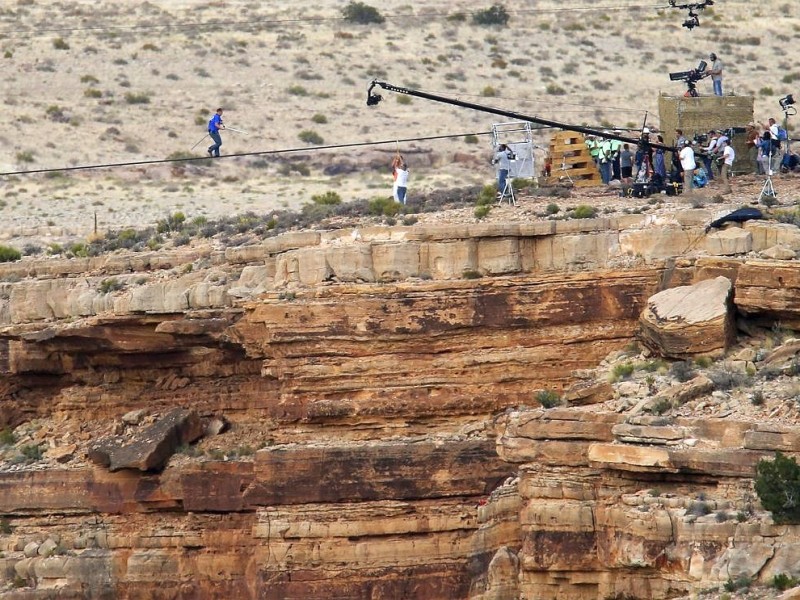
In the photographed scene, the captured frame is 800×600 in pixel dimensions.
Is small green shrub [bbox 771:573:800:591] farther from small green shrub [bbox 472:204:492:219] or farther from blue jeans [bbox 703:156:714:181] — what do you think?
blue jeans [bbox 703:156:714:181]

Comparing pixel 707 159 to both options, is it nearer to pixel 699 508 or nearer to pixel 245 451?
pixel 245 451

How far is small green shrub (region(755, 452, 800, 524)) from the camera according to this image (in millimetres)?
36375

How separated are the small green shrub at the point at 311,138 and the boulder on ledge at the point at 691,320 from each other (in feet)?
120

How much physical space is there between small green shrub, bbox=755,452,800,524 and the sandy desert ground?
33963 mm

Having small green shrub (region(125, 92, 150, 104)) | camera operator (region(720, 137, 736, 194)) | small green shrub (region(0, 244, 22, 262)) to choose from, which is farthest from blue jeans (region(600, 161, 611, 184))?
small green shrub (region(125, 92, 150, 104))

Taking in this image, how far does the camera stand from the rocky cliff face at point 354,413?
41.9 meters

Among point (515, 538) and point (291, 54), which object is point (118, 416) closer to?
point (515, 538)

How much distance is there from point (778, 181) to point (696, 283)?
7636 millimetres

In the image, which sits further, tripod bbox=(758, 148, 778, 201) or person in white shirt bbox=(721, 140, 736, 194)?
person in white shirt bbox=(721, 140, 736, 194)

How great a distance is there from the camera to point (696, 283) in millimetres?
44844

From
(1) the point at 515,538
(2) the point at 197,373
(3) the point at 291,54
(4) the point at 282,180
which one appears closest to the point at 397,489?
(1) the point at 515,538

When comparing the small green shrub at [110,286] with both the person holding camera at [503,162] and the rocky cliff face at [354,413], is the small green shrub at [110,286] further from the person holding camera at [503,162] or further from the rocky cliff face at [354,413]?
the person holding camera at [503,162]

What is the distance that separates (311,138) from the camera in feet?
263

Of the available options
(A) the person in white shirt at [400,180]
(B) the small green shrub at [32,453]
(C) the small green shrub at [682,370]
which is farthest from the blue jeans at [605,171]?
(B) the small green shrub at [32,453]
